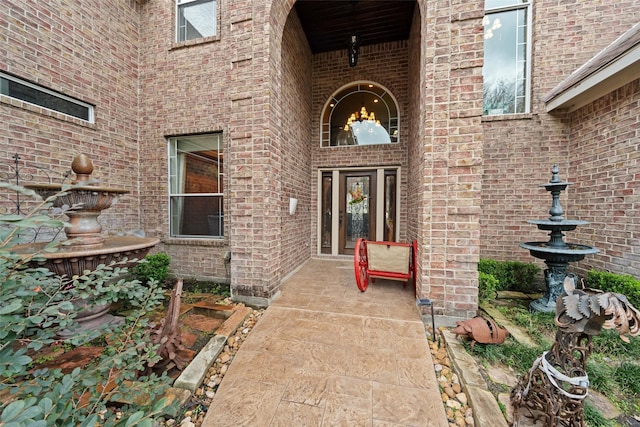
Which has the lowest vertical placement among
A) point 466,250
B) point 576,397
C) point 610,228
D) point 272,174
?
point 576,397

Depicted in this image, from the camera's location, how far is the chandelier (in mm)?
5246

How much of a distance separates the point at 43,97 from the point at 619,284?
7.59 metres

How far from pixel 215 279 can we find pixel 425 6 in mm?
4840

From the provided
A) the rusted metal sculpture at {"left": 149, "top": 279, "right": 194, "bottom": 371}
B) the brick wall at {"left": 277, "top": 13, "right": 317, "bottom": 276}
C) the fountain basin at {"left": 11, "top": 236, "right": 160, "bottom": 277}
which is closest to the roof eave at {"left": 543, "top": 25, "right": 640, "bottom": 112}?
the brick wall at {"left": 277, "top": 13, "right": 317, "bottom": 276}

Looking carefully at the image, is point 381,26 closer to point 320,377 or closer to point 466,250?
point 466,250

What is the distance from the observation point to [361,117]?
530 centimetres

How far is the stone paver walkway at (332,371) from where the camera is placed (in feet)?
5.10

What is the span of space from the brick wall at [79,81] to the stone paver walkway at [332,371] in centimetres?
357

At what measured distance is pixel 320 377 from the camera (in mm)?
1853

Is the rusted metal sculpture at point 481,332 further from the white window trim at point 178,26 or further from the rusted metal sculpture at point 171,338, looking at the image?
the white window trim at point 178,26

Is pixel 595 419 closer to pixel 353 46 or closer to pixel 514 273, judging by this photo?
pixel 514 273

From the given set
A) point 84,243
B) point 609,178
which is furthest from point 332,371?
point 609,178

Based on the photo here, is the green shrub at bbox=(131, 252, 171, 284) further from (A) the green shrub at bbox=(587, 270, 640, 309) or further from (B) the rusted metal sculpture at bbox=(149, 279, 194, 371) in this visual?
(A) the green shrub at bbox=(587, 270, 640, 309)

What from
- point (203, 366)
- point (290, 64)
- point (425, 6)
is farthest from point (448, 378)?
point (290, 64)
